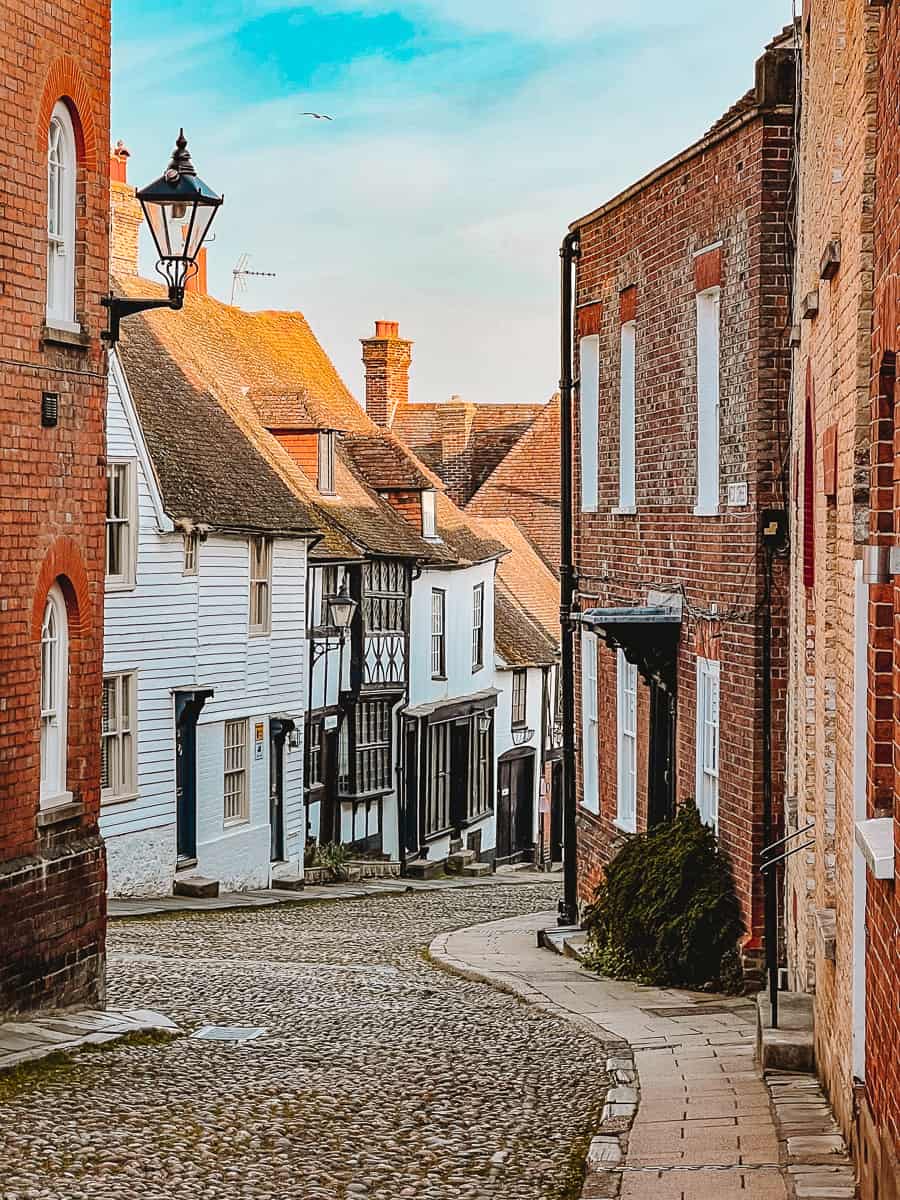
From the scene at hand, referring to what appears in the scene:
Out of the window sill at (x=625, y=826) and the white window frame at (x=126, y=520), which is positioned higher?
the white window frame at (x=126, y=520)

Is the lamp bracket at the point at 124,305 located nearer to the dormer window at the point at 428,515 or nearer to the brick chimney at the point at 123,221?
the brick chimney at the point at 123,221

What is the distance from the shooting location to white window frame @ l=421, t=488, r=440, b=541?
1419 inches

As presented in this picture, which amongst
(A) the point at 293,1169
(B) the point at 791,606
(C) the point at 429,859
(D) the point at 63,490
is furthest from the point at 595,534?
(C) the point at 429,859

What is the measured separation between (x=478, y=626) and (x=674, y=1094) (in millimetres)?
30142

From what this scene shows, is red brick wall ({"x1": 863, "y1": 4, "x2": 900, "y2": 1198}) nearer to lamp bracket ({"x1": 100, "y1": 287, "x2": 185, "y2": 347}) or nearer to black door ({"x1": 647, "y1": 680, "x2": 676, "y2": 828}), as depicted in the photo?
lamp bracket ({"x1": 100, "y1": 287, "x2": 185, "y2": 347})

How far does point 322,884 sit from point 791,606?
18.0 m

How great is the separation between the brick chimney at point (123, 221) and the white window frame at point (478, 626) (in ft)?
40.6

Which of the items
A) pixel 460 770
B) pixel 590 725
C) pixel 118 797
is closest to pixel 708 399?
pixel 590 725

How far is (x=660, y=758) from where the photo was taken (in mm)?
15797

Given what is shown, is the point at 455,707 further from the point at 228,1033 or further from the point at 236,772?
the point at 228,1033

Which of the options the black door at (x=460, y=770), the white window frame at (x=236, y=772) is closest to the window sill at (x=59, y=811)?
the white window frame at (x=236, y=772)

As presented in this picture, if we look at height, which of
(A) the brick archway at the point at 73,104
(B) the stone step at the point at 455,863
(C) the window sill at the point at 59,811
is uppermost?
(A) the brick archway at the point at 73,104

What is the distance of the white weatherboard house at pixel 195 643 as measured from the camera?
2334 centimetres

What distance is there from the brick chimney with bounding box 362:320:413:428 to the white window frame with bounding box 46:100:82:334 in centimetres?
3777
